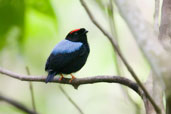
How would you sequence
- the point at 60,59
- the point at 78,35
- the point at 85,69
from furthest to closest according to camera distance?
1. the point at 85,69
2. the point at 78,35
3. the point at 60,59

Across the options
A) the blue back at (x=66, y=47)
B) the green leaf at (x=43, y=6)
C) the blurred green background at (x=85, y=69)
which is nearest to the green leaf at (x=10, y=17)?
the green leaf at (x=43, y=6)

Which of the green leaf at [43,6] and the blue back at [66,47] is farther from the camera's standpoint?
the blue back at [66,47]

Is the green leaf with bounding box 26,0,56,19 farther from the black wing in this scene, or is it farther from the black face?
the black face

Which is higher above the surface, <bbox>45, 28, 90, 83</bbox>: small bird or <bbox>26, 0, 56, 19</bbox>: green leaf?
<bbox>26, 0, 56, 19</bbox>: green leaf

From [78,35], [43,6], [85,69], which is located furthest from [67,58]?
[85,69]

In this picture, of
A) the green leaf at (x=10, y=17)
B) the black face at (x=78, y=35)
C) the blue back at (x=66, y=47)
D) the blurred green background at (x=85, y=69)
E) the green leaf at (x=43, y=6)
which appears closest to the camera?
the green leaf at (x=10, y=17)

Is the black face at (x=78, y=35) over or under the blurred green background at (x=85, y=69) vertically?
over

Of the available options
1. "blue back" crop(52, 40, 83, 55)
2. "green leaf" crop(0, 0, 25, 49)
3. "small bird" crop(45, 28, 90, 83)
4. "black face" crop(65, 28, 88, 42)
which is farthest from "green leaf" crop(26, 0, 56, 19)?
"black face" crop(65, 28, 88, 42)

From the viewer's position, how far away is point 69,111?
22.5 ft

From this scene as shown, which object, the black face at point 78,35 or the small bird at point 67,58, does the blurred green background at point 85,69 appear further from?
the small bird at point 67,58

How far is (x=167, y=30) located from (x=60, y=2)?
457 centimetres

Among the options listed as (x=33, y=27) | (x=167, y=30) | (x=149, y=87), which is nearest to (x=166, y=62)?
(x=167, y=30)

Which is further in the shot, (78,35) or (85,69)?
(85,69)

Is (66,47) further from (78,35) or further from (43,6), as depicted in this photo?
(43,6)
